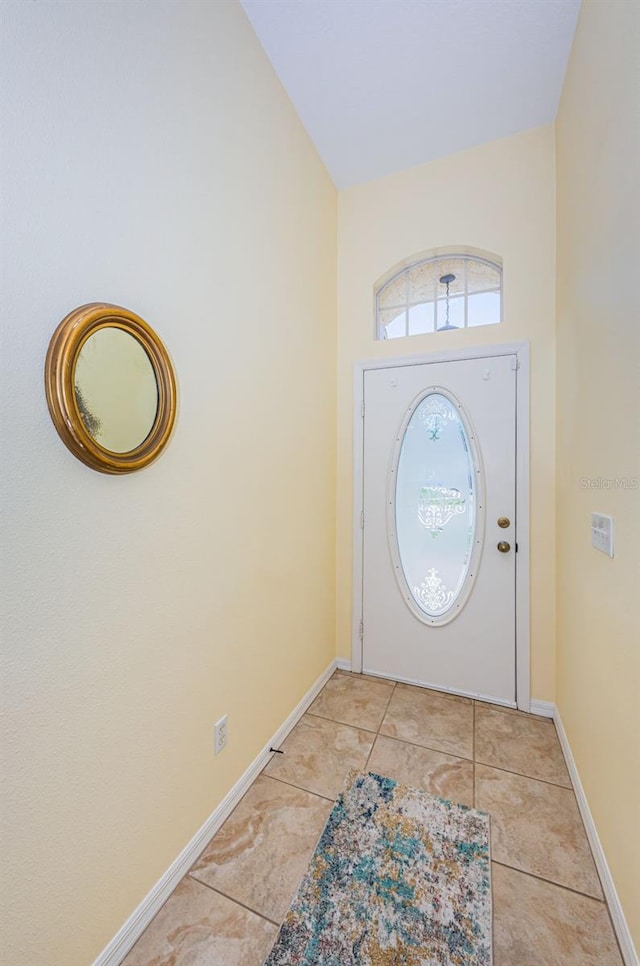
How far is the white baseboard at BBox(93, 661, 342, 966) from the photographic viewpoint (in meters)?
1.03

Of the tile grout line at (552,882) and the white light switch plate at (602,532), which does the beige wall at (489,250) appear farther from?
the tile grout line at (552,882)

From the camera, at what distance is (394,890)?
1219 millimetres

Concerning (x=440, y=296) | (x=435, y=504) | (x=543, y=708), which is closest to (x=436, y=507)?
(x=435, y=504)

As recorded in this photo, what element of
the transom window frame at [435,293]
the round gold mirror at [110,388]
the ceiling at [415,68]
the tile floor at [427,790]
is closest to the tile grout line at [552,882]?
the tile floor at [427,790]

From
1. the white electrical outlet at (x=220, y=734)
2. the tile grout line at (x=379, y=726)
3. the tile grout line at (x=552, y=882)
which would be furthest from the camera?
the tile grout line at (x=379, y=726)

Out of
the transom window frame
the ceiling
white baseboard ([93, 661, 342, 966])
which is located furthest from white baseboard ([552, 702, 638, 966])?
the ceiling

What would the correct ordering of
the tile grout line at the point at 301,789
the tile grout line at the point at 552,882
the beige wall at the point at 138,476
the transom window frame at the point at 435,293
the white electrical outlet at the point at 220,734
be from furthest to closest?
1. the transom window frame at the point at 435,293
2. the tile grout line at the point at 301,789
3. the white electrical outlet at the point at 220,734
4. the tile grout line at the point at 552,882
5. the beige wall at the point at 138,476

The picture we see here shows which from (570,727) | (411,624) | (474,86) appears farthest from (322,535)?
(474,86)

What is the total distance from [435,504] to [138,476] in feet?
5.81

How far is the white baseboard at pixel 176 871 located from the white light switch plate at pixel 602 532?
1.63 metres

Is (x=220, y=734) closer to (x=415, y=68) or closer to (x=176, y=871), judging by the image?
(x=176, y=871)

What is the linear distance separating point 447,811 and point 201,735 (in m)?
1.01

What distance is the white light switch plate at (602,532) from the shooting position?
1.27m

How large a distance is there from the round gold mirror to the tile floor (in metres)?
1.35
